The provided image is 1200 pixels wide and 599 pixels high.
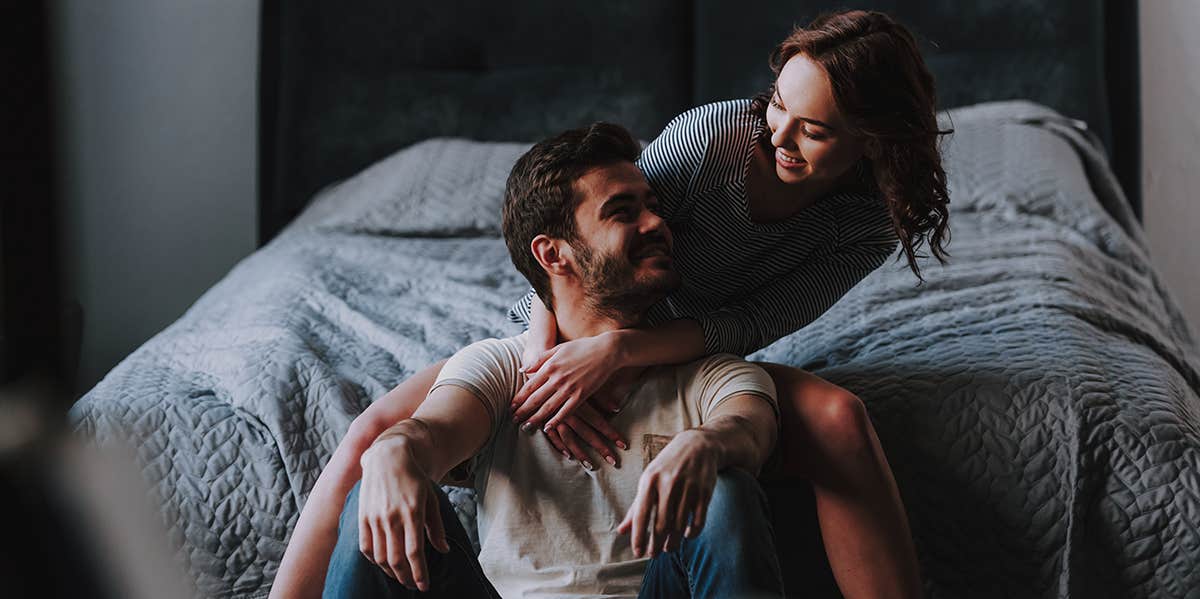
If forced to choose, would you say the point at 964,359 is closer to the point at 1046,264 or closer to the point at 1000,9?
the point at 1046,264

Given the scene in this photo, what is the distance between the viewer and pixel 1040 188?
2.42 meters

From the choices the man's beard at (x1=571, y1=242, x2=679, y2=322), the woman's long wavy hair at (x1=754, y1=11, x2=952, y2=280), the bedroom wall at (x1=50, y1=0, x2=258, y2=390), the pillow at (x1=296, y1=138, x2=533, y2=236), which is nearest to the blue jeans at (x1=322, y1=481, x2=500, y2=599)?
the man's beard at (x1=571, y1=242, x2=679, y2=322)

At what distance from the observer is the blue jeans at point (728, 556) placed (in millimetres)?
1089

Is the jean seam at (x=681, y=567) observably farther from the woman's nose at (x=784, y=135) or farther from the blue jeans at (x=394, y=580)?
the woman's nose at (x=784, y=135)

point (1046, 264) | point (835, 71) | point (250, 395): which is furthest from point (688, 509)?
point (1046, 264)

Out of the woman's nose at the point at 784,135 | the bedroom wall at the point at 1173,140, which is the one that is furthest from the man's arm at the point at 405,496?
the bedroom wall at the point at 1173,140

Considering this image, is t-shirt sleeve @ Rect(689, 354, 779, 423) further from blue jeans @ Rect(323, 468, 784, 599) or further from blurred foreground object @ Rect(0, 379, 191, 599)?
blurred foreground object @ Rect(0, 379, 191, 599)

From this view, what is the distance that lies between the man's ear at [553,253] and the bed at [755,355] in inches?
12.4

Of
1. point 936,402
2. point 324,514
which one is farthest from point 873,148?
point 324,514

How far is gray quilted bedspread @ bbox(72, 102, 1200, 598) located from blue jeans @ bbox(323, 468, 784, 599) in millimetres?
318

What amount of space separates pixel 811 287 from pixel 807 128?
27 cm

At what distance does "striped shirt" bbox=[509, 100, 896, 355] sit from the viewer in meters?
1.45

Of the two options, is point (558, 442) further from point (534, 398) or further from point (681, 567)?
point (681, 567)

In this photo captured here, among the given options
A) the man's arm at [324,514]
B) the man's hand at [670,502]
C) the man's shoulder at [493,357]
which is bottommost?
the man's arm at [324,514]
